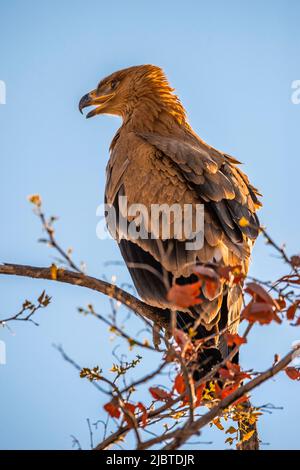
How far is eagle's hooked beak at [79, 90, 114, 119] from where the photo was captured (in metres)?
7.63

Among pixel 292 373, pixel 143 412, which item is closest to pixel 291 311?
pixel 292 373

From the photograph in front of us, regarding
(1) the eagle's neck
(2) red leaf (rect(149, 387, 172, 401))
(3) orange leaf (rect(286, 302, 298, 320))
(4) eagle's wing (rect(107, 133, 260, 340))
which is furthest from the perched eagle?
(3) orange leaf (rect(286, 302, 298, 320))

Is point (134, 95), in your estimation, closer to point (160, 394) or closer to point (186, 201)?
point (186, 201)

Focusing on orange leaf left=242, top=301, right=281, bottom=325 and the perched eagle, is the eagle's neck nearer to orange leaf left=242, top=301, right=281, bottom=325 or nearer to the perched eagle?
the perched eagle

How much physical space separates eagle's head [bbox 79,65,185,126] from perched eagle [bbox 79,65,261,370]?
1.70 ft

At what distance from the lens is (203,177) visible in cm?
560

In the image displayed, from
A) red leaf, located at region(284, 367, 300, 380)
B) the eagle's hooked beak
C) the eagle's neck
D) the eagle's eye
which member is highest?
the eagle's eye

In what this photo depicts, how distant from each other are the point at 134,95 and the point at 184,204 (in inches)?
87.3

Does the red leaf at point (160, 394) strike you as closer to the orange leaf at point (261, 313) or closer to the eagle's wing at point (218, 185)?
the orange leaf at point (261, 313)

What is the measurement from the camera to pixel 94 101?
7773 millimetres
